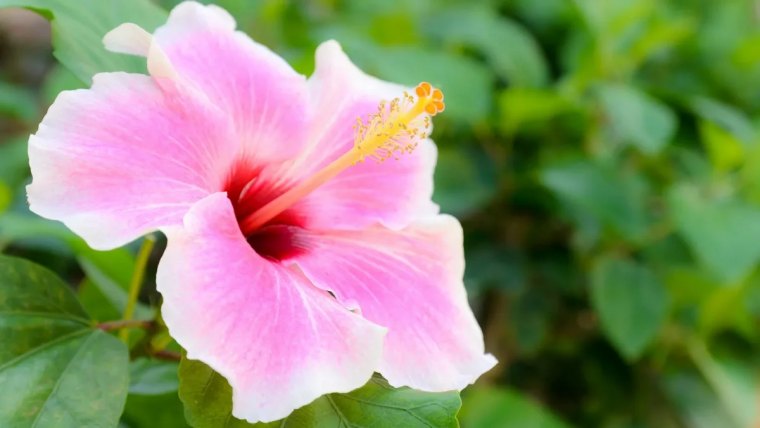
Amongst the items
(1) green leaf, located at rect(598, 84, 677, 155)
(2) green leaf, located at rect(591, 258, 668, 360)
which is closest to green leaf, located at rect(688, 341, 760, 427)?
(2) green leaf, located at rect(591, 258, 668, 360)

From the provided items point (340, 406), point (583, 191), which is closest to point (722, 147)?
point (583, 191)

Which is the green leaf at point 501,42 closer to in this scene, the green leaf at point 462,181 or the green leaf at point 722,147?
the green leaf at point 462,181

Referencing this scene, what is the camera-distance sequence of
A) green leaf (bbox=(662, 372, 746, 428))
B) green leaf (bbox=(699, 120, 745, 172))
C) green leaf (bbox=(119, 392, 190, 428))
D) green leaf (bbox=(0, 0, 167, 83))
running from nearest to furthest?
1. green leaf (bbox=(0, 0, 167, 83))
2. green leaf (bbox=(119, 392, 190, 428))
3. green leaf (bbox=(699, 120, 745, 172))
4. green leaf (bbox=(662, 372, 746, 428))

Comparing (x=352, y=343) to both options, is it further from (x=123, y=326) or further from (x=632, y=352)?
(x=632, y=352)

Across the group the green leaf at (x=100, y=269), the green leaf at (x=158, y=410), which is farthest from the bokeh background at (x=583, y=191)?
the green leaf at (x=158, y=410)

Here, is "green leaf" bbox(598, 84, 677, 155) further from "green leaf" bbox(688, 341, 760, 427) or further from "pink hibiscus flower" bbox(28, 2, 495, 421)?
"pink hibiscus flower" bbox(28, 2, 495, 421)
